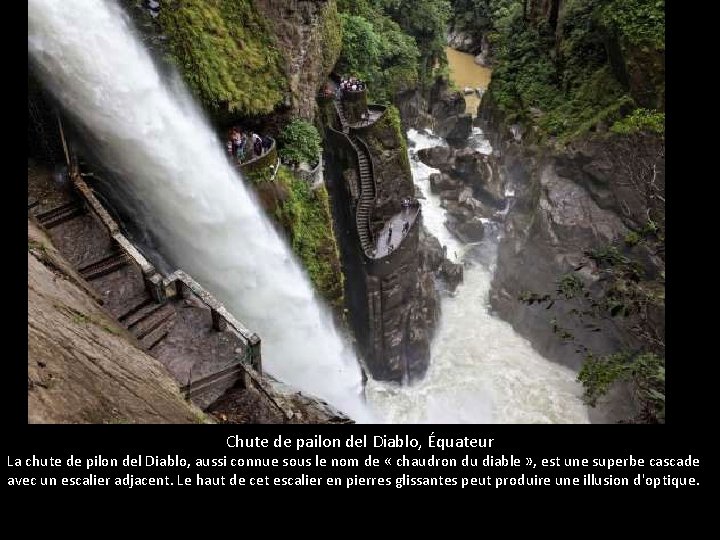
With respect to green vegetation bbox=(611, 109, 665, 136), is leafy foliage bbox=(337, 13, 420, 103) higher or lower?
higher

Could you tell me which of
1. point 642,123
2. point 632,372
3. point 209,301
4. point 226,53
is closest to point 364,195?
point 226,53

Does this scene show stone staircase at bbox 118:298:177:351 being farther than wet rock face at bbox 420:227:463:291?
No

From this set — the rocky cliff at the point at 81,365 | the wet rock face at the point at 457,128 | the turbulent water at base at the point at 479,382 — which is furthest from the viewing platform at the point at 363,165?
the wet rock face at the point at 457,128

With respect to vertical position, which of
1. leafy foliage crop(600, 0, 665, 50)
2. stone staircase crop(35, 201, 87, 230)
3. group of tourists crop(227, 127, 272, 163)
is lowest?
leafy foliage crop(600, 0, 665, 50)

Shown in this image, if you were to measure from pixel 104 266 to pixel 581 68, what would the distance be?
984 inches

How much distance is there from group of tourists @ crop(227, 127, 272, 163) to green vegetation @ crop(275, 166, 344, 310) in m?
0.89

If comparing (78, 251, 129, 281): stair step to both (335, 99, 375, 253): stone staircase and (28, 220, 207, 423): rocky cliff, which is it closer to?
(28, 220, 207, 423): rocky cliff

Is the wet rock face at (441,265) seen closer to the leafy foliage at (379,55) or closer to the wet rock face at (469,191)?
the wet rock face at (469,191)

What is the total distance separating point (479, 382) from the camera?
2502 cm

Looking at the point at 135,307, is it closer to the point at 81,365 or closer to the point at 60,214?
the point at 60,214

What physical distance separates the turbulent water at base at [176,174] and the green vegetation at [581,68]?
50.4 feet

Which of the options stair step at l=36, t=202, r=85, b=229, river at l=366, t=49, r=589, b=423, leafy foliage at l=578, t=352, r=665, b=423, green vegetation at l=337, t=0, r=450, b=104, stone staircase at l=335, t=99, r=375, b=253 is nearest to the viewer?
leafy foliage at l=578, t=352, r=665, b=423

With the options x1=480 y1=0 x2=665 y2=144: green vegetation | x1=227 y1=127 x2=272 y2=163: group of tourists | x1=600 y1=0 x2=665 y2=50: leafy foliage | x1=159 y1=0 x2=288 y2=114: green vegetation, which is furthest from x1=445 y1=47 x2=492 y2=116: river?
x1=227 y1=127 x2=272 y2=163: group of tourists

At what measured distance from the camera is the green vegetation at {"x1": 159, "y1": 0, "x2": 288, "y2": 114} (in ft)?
47.5
